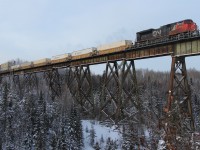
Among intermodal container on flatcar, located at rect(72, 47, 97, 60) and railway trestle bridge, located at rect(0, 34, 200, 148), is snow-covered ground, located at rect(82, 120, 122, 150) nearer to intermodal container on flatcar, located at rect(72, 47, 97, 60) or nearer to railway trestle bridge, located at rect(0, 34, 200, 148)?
railway trestle bridge, located at rect(0, 34, 200, 148)

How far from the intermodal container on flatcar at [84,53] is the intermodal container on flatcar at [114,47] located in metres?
0.76

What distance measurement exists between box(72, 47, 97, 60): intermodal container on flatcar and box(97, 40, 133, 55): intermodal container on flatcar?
0.76 m

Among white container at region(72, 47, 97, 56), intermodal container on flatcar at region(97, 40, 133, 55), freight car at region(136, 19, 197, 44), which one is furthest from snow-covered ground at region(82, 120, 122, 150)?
freight car at region(136, 19, 197, 44)

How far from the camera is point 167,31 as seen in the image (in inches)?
993

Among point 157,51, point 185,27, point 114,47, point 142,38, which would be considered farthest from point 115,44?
point 185,27

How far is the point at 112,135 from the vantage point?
128ft

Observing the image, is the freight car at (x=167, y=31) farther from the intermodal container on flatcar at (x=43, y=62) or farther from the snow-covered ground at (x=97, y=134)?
the intermodal container on flatcar at (x=43, y=62)

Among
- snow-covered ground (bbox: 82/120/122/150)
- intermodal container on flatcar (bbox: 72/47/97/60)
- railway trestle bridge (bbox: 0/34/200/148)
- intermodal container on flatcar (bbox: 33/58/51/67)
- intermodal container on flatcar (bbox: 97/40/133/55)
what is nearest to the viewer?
railway trestle bridge (bbox: 0/34/200/148)

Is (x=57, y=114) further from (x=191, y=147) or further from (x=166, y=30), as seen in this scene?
(x=191, y=147)

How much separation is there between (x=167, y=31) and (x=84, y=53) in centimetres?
1249

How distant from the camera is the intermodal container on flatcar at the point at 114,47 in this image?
94.7 ft

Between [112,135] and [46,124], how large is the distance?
10.2 meters

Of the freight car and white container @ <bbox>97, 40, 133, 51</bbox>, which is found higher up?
the freight car

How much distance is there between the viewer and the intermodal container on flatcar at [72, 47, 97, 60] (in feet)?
110
